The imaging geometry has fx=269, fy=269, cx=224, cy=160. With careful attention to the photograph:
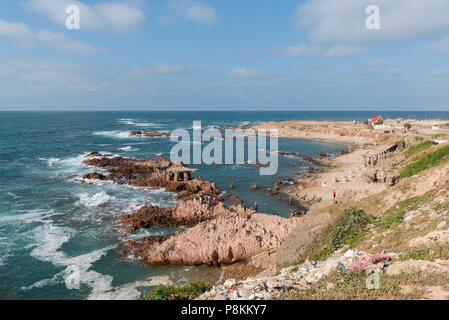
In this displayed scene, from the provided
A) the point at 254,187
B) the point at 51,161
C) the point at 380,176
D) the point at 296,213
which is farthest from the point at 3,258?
the point at 380,176

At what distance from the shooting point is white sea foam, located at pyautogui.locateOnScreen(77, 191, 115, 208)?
84.0ft

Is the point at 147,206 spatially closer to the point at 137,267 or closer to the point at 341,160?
the point at 137,267

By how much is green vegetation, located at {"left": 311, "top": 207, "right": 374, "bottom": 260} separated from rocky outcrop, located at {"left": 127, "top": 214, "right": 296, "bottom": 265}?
10.9ft

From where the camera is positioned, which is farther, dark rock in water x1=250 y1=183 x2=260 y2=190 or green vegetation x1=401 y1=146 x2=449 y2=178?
dark rock in water x1=250 y1=183 x2=260 y2=190

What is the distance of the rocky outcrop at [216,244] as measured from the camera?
15875 mm

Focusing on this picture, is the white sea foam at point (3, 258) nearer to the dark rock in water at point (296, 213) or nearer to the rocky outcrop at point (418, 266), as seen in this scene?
the rocky outcrop at point (418, 266)

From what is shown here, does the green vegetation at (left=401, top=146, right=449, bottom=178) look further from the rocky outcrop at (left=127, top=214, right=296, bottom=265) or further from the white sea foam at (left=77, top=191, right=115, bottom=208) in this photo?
the white sea foam at (left=77, top=191, right=115, bottom=208)

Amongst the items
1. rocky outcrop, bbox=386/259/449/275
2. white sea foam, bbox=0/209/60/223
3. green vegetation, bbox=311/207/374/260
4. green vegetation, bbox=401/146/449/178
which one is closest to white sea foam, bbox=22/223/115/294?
white sea foam, bbox=0/209/60/223

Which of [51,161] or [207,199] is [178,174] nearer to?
[207,199]

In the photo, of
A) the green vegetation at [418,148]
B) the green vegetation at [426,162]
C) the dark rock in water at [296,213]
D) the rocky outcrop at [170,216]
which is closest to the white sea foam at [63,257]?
the rocky outcrop at [170,216]

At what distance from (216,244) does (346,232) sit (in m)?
7.21

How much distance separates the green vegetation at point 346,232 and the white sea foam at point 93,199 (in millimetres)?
20651

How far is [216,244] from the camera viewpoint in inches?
632
